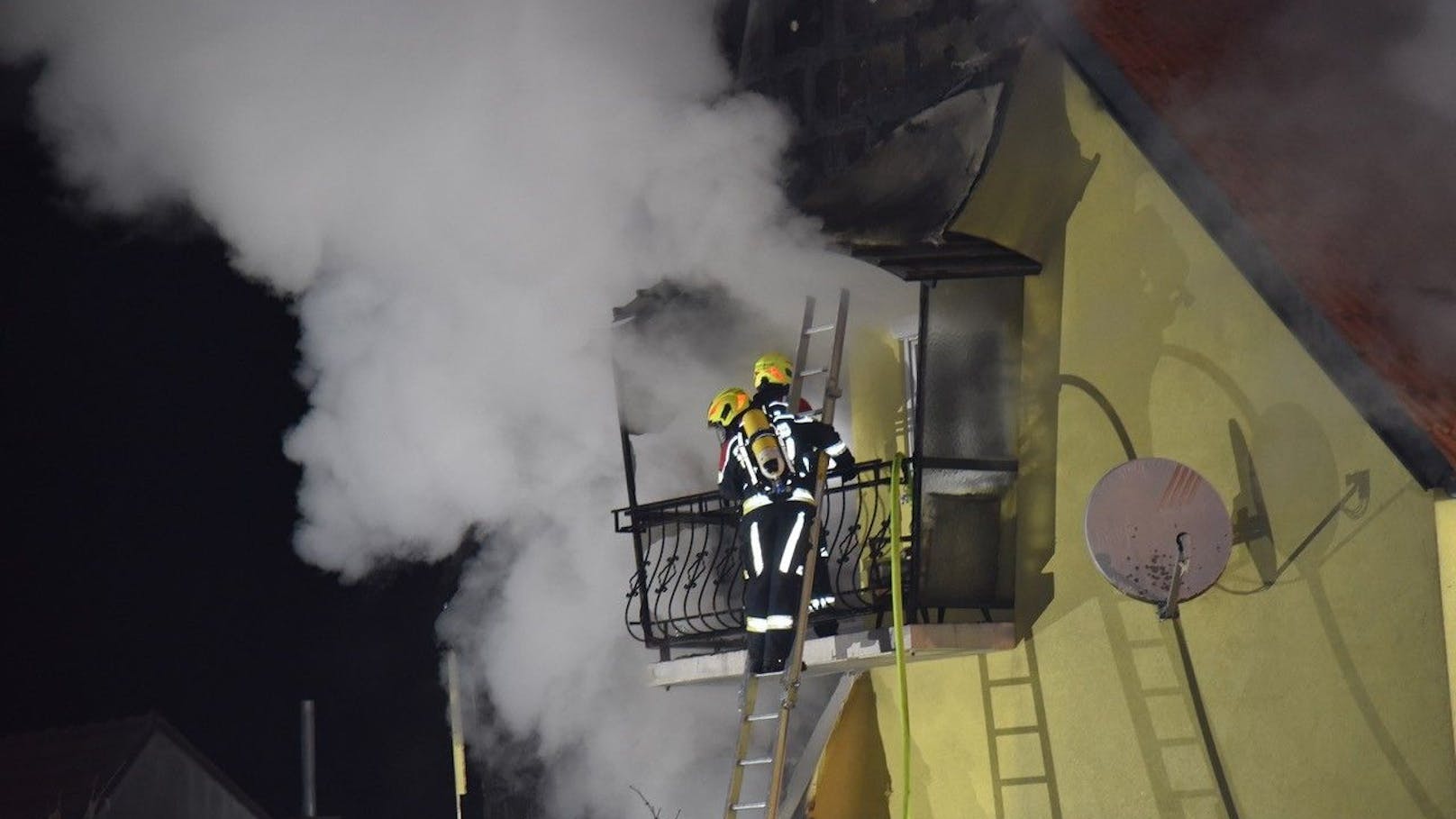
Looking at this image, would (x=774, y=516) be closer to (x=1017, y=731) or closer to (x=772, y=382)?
(x=772, y=382)

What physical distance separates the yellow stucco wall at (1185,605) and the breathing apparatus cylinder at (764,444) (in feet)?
4.81

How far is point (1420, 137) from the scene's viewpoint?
9.92m

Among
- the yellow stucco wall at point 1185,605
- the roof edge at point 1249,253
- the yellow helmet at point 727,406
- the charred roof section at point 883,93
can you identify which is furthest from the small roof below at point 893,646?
the roof edge at point 1249,253

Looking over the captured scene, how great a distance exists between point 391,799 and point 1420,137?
20.3 metres

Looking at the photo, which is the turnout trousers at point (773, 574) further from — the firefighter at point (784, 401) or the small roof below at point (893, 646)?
the firefighter at point (784, 401)

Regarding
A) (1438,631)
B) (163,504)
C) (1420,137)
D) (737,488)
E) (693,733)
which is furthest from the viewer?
(163,504)

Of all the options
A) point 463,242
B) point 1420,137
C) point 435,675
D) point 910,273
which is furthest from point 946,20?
point 435,675

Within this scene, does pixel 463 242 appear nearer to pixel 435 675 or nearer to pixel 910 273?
pixel 910 273

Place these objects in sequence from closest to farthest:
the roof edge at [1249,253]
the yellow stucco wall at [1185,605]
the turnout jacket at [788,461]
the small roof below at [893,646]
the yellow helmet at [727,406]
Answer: the roof edge at [1249,253] → the yellow stucco wall at [1185,605] → the small roof below at [893,646] → the turnout jacket at [788,461] → the yellow helmet at [727,406]

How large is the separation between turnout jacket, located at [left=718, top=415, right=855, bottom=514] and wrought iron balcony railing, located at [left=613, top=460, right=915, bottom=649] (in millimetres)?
230

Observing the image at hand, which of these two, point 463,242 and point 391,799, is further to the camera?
point 391,799

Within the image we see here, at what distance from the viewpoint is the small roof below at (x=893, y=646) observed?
1012 cm

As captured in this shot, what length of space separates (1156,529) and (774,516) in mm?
2544

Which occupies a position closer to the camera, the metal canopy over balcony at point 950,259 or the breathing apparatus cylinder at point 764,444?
→ the metal canopy over balcony at point 950,259
